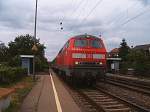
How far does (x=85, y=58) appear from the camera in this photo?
22.5 meters

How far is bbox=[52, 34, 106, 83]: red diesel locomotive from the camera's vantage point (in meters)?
22.1

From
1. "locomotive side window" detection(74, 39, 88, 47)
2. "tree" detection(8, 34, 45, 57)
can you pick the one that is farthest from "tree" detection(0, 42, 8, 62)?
"locomotive side window" detection(74, 39, 88, 47)

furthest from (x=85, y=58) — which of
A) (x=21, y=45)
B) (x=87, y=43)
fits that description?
(x=21, y=45)

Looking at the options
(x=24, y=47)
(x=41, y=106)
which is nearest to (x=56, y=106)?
(x=41, y=106)

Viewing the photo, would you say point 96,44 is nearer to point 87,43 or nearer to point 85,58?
point 87,43

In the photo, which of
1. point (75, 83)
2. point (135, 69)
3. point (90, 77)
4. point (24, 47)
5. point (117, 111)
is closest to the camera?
point (117, 111)

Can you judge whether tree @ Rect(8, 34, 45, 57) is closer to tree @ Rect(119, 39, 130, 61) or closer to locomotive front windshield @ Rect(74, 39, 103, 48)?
tree @ Rect(119, 39, 130, 61)

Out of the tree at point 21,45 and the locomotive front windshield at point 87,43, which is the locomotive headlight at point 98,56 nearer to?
the locomotive front windshield at point 87,43

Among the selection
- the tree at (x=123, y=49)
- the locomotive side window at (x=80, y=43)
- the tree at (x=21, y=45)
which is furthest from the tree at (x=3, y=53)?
the locomotive side window at (x=80, y=43)

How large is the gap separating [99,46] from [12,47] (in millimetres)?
53191

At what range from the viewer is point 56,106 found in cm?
1348

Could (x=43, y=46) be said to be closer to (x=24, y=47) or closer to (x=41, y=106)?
(x=24, y=47)

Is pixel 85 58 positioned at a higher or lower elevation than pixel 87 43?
lower

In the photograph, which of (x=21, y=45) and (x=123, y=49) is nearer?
(x=21, y=45)
